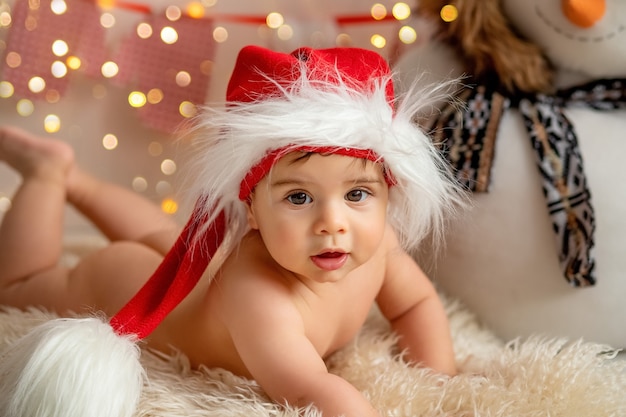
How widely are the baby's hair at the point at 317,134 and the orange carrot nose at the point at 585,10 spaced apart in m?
0.30

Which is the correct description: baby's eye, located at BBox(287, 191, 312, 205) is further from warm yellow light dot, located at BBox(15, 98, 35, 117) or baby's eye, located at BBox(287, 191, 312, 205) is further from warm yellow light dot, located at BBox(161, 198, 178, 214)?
warm yellow light dot, located at BBox(15, 98, 35, 117)

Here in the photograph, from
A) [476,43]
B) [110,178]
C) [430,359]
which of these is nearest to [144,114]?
[110,178]

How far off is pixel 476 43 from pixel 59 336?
0.71 meters

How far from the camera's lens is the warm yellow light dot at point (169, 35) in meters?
1.46

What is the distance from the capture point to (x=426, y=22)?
3.95 ft

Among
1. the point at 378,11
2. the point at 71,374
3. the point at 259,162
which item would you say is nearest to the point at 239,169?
the point at 259,162

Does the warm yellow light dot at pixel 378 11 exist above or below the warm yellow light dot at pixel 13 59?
above

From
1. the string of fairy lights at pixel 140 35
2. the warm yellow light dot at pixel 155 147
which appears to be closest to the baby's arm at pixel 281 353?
the string of fairy lights at pixel 140 35

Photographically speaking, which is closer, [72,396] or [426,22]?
[72,396]

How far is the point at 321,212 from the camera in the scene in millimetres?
758

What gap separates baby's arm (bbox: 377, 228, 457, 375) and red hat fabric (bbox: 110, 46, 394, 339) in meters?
0.19

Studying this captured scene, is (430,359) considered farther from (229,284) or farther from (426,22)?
(426,22)

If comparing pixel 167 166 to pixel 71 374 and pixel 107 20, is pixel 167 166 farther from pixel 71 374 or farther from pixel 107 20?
pixel 71 374

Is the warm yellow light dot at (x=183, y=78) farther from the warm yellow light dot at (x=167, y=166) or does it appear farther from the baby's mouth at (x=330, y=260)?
the baby's mouth at (x=330, y=260)
